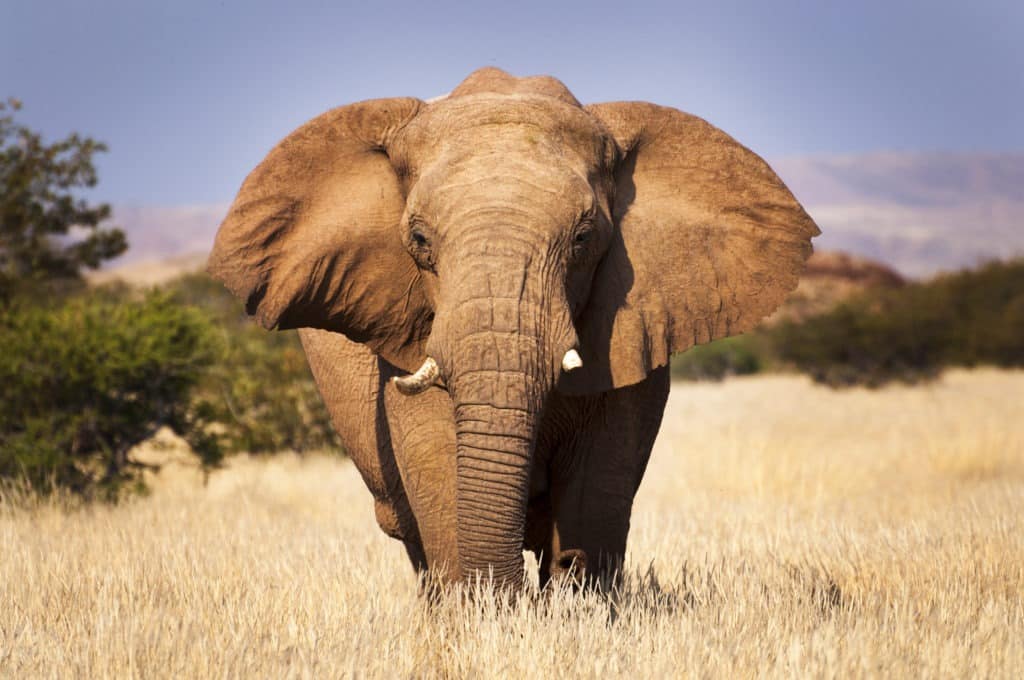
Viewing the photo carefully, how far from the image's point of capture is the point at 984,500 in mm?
8852

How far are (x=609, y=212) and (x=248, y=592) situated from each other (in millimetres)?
2148

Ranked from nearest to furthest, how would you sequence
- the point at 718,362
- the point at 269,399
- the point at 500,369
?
the point at 500,369 → the point at 269,399 → the point at 718,362

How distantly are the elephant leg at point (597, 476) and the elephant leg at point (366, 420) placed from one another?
3.60ft

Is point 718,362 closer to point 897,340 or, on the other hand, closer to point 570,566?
point 897,340

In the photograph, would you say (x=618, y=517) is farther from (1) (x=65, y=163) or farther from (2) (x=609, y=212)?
(1) (x=65, y=163)

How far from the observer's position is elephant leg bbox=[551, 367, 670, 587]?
179 inches

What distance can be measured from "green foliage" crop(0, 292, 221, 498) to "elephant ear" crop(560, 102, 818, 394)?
7698mm

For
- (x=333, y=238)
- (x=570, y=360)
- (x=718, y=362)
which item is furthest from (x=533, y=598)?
(x=718, y=362)

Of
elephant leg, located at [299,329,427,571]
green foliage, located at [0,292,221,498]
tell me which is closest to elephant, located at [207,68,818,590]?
elephant leg, located at [299,329,427,571]

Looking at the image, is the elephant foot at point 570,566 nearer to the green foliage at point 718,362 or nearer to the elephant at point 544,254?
the elephant at point 544,254

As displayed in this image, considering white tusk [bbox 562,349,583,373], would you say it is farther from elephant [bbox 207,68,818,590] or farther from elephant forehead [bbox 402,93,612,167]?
elephant forehead [bbox 402,93,612,167]

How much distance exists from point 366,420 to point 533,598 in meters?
1.42

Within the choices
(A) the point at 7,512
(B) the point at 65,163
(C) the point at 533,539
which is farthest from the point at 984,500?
(B) the point at 65,163

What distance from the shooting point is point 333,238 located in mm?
4426
